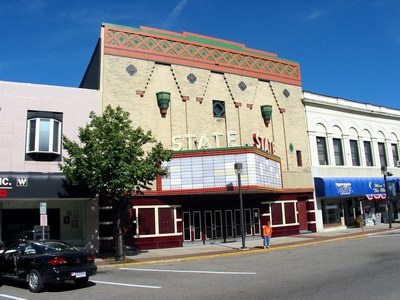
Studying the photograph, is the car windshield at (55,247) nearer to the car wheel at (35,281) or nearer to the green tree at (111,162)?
the car wheel at (35,281)

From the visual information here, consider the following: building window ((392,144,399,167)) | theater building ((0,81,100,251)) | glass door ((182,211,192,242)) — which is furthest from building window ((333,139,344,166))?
theater building ((0,81,100,251))

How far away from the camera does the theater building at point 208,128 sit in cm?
2541

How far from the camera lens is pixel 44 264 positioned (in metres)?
12.1

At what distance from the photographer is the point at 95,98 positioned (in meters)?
24.8

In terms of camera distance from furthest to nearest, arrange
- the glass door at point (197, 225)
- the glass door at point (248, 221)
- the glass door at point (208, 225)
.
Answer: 1. the glass door at point (248, 221)
2. the glass door at point (208, 225)
3. the glass door at point (197, 225)

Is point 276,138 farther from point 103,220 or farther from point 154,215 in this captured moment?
point 103,220

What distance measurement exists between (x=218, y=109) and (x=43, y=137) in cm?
1218

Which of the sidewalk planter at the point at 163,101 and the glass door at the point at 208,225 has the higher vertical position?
the sidewalk planter at the point at 163,101

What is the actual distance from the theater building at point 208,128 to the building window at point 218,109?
0.07 meters

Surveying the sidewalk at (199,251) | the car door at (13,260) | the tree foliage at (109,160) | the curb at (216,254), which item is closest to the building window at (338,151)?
the sidewalk at (199,251)

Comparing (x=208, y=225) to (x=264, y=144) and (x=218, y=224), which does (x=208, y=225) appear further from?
(x=264, y=144)

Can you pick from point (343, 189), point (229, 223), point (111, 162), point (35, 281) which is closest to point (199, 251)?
point (229, 223)

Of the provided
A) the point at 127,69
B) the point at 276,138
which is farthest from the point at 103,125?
the point at 276,138

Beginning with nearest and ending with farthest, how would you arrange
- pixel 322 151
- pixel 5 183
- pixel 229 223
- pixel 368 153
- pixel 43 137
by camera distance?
1. pixel 5 183
2. pixel 43 137
3. pixel 229 223
4. pixel 322 151
5. pixel 368 153
